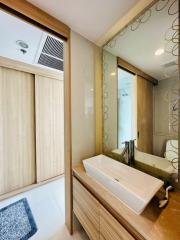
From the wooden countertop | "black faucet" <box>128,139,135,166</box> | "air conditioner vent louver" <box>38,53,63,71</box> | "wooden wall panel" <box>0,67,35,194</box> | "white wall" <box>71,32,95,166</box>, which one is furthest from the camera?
"wooden wall panel" <box>0,67,35,194</box>

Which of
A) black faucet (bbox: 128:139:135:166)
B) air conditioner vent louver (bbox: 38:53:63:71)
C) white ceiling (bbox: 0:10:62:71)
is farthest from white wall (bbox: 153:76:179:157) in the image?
air conditioner vent louver (bbox: 38:53:63:71)

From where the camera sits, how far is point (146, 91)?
1157 millimetres

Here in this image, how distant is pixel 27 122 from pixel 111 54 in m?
1.77

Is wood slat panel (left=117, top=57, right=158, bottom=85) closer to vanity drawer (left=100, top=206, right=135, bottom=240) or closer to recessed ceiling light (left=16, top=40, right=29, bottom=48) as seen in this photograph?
vanity drawer (left=100, top=206, right=135, bottom=240)

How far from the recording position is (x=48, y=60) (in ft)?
6.45

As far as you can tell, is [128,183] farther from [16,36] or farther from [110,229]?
[16,36]

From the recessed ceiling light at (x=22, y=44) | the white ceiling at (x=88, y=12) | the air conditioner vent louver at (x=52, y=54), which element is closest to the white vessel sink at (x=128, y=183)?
the white ceiling at (x=88, y=12)

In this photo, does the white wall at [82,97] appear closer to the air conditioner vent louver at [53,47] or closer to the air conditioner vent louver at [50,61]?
the air conditioner vent louver at [53,47]

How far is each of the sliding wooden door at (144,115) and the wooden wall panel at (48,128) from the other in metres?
1.78

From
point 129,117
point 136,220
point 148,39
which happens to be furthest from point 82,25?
point 136,220

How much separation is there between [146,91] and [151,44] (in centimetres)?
39

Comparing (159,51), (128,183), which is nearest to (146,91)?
(159,51)

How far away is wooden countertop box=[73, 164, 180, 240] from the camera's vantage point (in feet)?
1.92

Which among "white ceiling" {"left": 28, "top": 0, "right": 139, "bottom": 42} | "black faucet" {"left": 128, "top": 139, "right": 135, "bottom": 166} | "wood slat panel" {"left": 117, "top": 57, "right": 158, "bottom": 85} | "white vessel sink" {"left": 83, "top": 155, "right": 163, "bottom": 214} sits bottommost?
"white vessel sink" {"left": 83, "top": 155, "right": 163, "bottom": 214}
